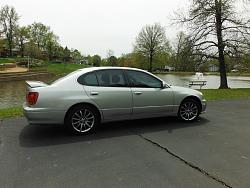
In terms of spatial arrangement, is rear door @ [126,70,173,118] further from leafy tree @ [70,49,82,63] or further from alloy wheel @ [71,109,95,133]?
leafy tree @ [70,49,82,63]

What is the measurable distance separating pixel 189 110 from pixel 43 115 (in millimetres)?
3878

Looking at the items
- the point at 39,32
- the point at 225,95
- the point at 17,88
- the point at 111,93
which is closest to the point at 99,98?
the point at 111,93

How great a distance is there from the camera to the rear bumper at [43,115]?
19.4 ft

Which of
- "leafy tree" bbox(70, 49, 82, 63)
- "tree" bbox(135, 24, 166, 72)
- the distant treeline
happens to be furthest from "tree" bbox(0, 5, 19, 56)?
"leafy tree" bbox(70, 49, 82, 63)

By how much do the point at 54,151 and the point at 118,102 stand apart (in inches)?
79.0

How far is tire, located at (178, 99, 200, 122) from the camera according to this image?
24.5ft

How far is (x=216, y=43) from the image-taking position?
21.6 meters

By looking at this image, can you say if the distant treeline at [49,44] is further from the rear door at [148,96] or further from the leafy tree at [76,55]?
the rear door at [148,96]

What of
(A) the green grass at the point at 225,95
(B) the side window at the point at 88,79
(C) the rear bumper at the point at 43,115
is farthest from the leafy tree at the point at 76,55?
(C) the rear bumper at the point at 43,115

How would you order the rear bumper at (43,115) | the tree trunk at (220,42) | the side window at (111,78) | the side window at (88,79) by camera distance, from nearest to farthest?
1. the rear bumper at (43,115)
2. the side window at (88,79)
3. the side window at (111,78)
4. the tree trunk at (220,42)

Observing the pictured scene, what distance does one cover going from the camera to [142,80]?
6.97 metres

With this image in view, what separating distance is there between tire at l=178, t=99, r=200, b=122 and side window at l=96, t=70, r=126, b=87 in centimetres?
186

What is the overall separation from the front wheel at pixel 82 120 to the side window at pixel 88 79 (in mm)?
555

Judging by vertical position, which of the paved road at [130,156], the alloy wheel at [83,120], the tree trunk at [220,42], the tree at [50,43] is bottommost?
the paved road at [130,156]
